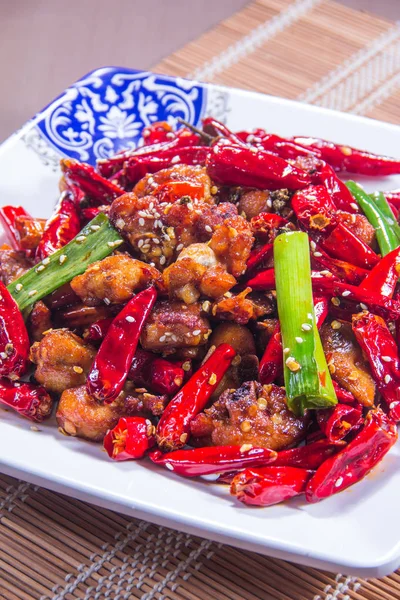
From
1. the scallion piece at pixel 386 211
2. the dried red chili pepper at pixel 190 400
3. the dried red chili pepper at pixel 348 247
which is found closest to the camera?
the dried red chili pepper at pixel 190 400

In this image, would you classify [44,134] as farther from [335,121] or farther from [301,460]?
[301,460]

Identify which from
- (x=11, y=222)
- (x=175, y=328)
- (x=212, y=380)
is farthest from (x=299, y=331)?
(x=11, y=222)

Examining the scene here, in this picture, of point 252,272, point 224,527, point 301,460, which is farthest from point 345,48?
point 224,527

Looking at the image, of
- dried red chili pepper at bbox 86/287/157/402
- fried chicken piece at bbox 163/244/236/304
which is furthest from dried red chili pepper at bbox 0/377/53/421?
fried chicken piece at bbox 163/244/236/304

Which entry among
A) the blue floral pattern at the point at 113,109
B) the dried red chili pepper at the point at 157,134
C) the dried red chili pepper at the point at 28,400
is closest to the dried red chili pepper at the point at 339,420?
the dried red chili pepper at the point at 28,400

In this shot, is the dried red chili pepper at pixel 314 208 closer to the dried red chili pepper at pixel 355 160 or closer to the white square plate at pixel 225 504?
the dried red chili pepper at pixel 355 160
